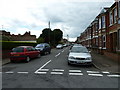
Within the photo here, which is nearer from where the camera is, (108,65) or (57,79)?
(57,79)

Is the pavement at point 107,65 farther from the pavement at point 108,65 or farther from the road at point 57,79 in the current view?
the road at point 57,79

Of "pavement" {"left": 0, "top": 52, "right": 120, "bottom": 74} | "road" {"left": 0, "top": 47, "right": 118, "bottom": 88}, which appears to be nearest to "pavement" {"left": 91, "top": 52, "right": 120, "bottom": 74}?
"pavement" {"left": 0, "top": 52, "right": 120, "bottom": 74}

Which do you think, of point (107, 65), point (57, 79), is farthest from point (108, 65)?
point (57, 79)

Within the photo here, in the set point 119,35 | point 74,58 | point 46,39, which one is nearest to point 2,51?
point 74,58

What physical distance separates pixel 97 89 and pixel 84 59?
4630 mm

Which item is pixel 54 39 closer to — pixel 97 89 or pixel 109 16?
pixel 109 16

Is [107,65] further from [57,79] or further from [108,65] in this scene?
[57,79]

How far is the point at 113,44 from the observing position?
15.6 metres

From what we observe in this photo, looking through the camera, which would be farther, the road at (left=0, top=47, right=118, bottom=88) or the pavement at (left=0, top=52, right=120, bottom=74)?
the pavement at (left=0, top=52, right=120, bottom=74)

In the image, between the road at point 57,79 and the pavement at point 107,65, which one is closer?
the road at point 57,79

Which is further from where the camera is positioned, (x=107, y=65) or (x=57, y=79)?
(x=107, y=65)

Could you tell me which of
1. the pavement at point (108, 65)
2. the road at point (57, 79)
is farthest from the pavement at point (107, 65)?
the road at point (57, 79)

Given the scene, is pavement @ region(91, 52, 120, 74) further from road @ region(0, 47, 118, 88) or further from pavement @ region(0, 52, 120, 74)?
road @ region(0, 47, 118, 88)

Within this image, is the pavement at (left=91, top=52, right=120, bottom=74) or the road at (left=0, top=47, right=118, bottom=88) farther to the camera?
the pavement at (left=91, top=52, right=120, bottom=74)
